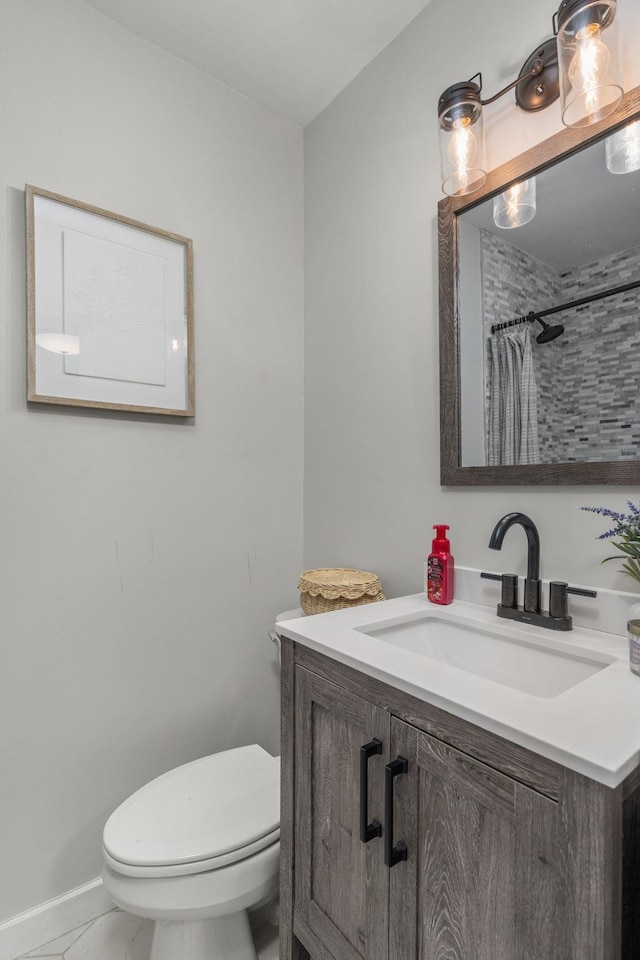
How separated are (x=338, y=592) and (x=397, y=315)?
822 millimetres

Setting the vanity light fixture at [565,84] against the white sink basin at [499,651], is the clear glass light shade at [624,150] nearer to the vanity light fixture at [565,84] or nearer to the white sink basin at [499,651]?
A: the vanity light fixture at [565,84]

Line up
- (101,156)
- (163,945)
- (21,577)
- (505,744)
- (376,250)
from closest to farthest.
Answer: (505,744), (163,945), (21,577), (101,156), (376,250)

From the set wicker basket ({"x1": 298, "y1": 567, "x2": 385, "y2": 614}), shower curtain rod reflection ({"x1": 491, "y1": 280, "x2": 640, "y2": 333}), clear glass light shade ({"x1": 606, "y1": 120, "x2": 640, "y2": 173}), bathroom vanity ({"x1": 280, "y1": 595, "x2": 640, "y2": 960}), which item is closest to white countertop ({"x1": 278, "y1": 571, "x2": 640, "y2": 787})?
bathroom vanity ({"x1": 280, "y1": 595, "x2": 640, "y2": 960})

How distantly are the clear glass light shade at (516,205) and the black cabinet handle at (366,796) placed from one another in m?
1.14

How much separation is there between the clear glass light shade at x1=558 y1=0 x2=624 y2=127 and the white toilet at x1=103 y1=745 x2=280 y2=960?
5.32ft

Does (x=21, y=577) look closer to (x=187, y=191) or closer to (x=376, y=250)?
(x=187, y=191)

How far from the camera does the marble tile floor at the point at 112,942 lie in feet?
4.14

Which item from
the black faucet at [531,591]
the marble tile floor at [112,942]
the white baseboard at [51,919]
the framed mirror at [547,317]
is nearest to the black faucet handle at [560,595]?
the black faucet at [531,591]

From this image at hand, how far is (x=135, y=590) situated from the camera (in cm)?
148

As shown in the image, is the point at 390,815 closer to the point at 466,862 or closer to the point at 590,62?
the point at 466,862

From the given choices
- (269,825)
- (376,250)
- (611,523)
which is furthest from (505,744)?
(376,250)

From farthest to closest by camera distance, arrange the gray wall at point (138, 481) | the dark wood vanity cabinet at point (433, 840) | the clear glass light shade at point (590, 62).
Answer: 1. the gray wall at point (138, 481)
2. the clear glass light shade at point (590, 62)
3. the dark wood vanity cabinet at point (433, 840)

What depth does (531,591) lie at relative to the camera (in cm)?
107

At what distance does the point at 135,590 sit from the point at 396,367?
3.33 feet
